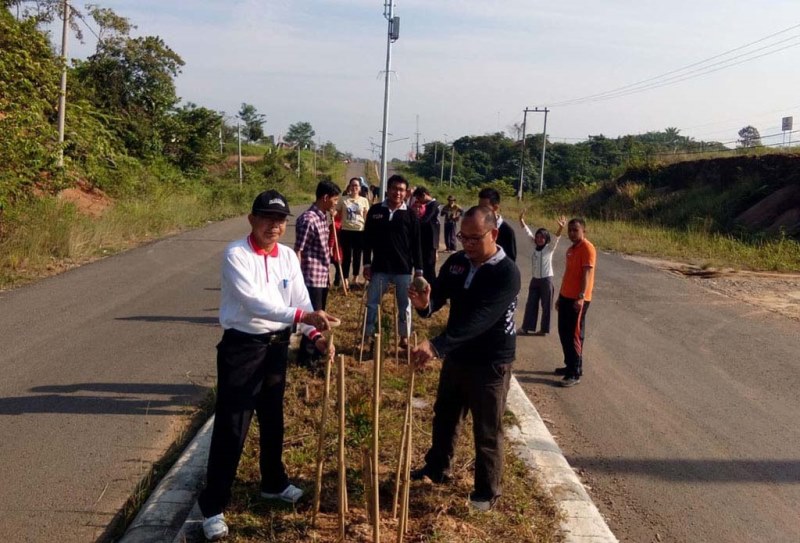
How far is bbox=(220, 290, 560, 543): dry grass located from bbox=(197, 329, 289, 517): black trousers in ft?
0.91

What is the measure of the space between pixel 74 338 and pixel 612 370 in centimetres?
610

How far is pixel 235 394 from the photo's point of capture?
149 inches

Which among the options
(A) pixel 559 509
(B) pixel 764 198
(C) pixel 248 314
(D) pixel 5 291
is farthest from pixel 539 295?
(B) pixel 764 198

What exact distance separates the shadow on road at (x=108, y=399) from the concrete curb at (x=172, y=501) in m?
1.26

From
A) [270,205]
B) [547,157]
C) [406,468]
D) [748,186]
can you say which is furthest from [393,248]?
[547,157]

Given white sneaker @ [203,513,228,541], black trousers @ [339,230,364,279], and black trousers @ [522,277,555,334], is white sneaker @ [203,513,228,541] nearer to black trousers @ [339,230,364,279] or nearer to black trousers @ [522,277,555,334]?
black trousers @ [522,277,555,334]

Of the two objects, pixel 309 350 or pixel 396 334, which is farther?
pixel 309 350

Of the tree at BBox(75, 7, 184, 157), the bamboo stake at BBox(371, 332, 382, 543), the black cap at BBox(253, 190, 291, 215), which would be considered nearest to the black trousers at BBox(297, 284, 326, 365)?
the black cap at BBox(253, 190, 291, 215)

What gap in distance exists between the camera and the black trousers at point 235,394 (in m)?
3.78

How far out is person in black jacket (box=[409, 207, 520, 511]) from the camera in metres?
3.98

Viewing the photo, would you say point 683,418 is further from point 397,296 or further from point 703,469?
point 397,296

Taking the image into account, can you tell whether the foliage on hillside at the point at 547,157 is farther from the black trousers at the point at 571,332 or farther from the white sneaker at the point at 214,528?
the white sneaker at the point at 214,528

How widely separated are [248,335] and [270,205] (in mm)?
681

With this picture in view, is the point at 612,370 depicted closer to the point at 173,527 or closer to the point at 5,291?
the point at 173,527
